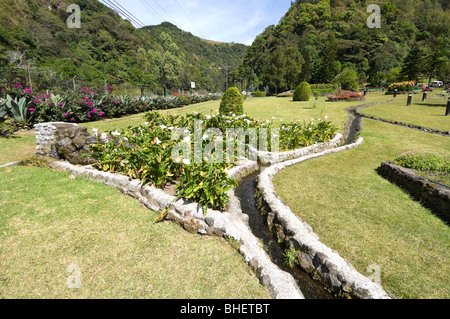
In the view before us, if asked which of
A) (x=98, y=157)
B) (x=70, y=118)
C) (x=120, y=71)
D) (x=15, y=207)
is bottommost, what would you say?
(x=15, y=207)

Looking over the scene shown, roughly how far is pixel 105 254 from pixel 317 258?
9.28ft

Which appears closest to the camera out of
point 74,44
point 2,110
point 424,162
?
point 424,162

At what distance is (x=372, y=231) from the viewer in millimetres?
3475

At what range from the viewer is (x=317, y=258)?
9.07 ft

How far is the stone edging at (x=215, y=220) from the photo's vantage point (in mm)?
2451

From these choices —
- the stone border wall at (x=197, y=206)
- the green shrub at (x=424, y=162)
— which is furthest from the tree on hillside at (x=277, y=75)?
the green shrub at (x=424, y=162)

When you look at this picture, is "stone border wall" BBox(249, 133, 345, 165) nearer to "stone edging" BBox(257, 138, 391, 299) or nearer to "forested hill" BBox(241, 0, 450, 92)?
"stone edging" BBox(257, 138, 391, 299)

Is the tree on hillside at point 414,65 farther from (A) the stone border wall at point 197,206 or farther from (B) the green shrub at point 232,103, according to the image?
(A) the stone border wall at point 197,206

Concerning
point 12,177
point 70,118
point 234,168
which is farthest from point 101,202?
point 70,118

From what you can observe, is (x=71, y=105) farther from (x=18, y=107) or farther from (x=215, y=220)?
(x=215, y=220)

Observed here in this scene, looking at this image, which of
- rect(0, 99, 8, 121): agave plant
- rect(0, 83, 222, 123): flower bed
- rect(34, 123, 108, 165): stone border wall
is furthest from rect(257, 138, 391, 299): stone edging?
rect(0, 83, 222, 123): flower bed

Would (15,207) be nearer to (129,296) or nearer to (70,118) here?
(129,296)

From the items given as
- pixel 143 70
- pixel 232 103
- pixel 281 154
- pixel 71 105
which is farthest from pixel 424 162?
pixel 143 70
